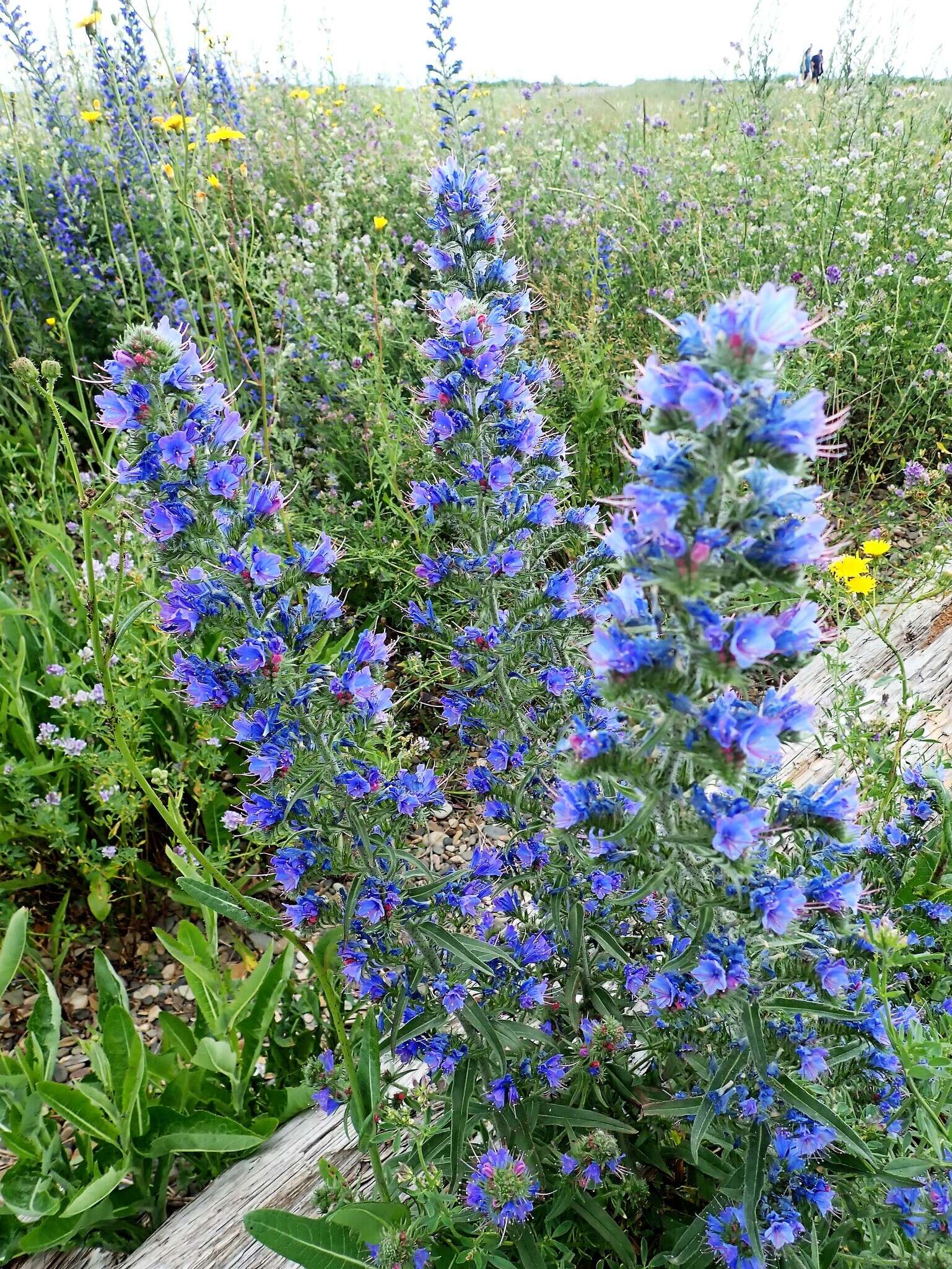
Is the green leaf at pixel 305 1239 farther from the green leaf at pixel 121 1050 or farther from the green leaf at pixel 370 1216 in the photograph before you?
the green leaf at pixel 121 1050

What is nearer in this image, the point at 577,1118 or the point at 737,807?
the point at 737,807

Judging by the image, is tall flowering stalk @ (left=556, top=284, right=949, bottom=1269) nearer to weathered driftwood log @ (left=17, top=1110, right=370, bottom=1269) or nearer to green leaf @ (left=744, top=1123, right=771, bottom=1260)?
green leaf @ (left=744, top=1123, right=771, bottom=1260)

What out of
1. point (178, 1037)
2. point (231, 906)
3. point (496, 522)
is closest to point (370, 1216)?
point (231, 906)

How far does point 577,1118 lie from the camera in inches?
68.8

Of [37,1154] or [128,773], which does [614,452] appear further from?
[37,1154]

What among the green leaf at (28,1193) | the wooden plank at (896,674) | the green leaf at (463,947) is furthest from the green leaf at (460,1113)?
the wooden plank at (896,674)

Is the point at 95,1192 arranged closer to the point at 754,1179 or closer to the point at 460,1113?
the point at 460,1113

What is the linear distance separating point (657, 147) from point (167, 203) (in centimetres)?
435

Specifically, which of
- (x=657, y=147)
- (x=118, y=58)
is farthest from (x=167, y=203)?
(x=657, y=147)

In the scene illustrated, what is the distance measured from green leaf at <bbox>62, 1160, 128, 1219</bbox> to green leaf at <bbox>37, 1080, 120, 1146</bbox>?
0.30ft

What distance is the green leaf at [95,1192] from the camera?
76.3 inches

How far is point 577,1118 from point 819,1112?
0.61 m

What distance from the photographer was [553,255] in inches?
210

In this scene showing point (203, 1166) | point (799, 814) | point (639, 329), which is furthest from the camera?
point (639, 329)
